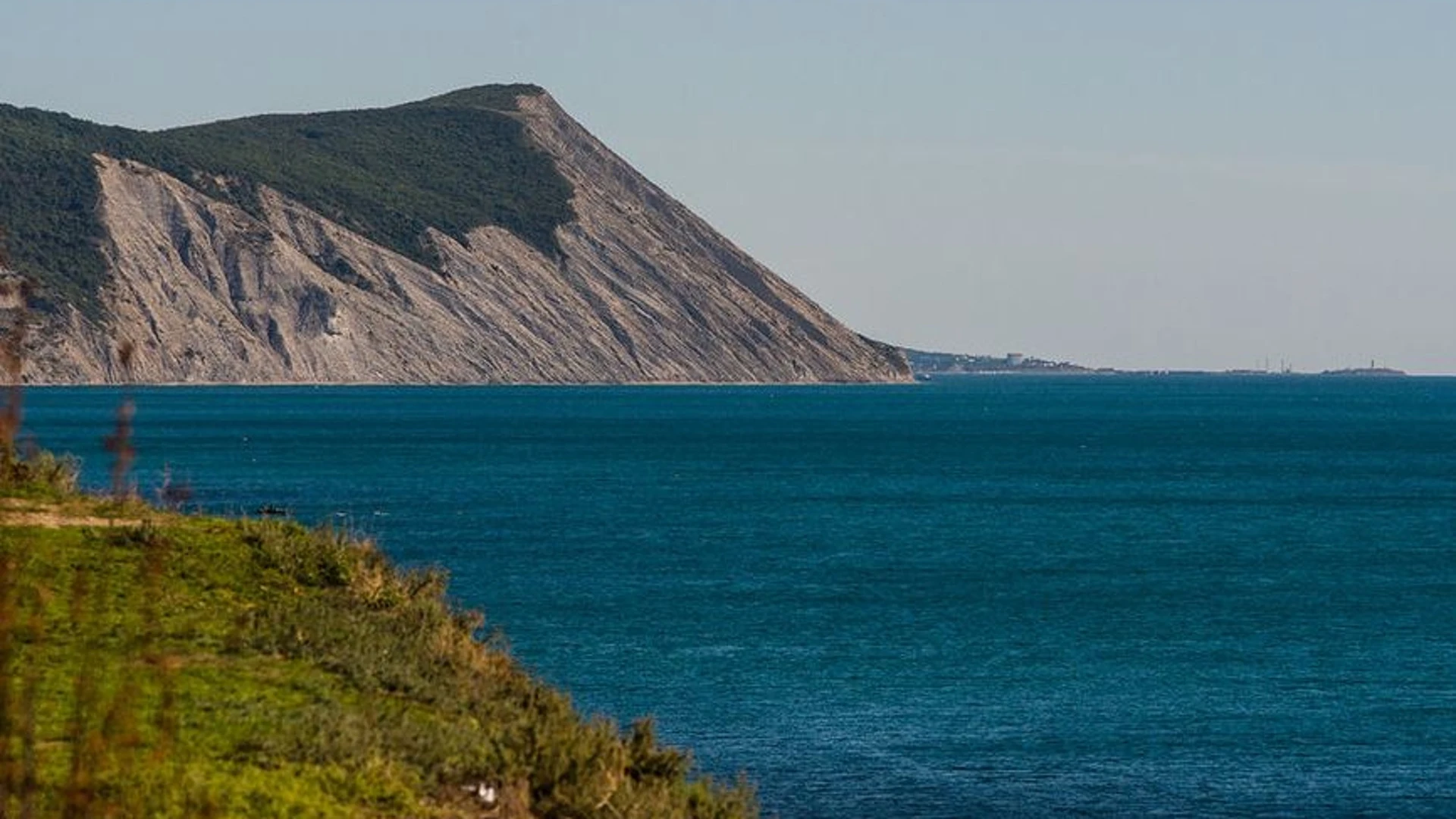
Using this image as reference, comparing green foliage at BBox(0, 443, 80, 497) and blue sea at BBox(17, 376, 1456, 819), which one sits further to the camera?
blue sea at BBox(17, 376, 1456, 819)

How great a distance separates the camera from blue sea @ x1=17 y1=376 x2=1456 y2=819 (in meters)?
29.0

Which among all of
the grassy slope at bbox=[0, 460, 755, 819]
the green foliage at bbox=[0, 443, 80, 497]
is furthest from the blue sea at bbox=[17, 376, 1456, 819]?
the green foliage at bbox=[0, 443, 80, 497]

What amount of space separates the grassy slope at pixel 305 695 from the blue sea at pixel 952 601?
5.84m

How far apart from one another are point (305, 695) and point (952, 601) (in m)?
31.5

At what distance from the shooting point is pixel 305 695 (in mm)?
19297

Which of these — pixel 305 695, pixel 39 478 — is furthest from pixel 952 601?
→ pixel 305 695

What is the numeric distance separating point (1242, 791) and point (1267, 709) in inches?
274

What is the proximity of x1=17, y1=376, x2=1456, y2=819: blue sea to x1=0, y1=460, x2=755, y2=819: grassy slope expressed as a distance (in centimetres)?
584

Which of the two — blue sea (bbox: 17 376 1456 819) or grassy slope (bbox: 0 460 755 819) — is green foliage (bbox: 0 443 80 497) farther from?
blue sea (bbox: 17 376 1456 819)

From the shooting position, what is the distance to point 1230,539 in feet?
226

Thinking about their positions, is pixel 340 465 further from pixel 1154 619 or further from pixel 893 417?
pixel 893 417

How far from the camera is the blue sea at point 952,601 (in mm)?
28984

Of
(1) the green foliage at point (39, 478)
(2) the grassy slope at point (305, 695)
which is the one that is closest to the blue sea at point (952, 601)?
(2) the grassy slope at point (305, 695)

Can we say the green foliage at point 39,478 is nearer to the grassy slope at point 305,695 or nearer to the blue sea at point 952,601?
the grassy slope at point 305,695
